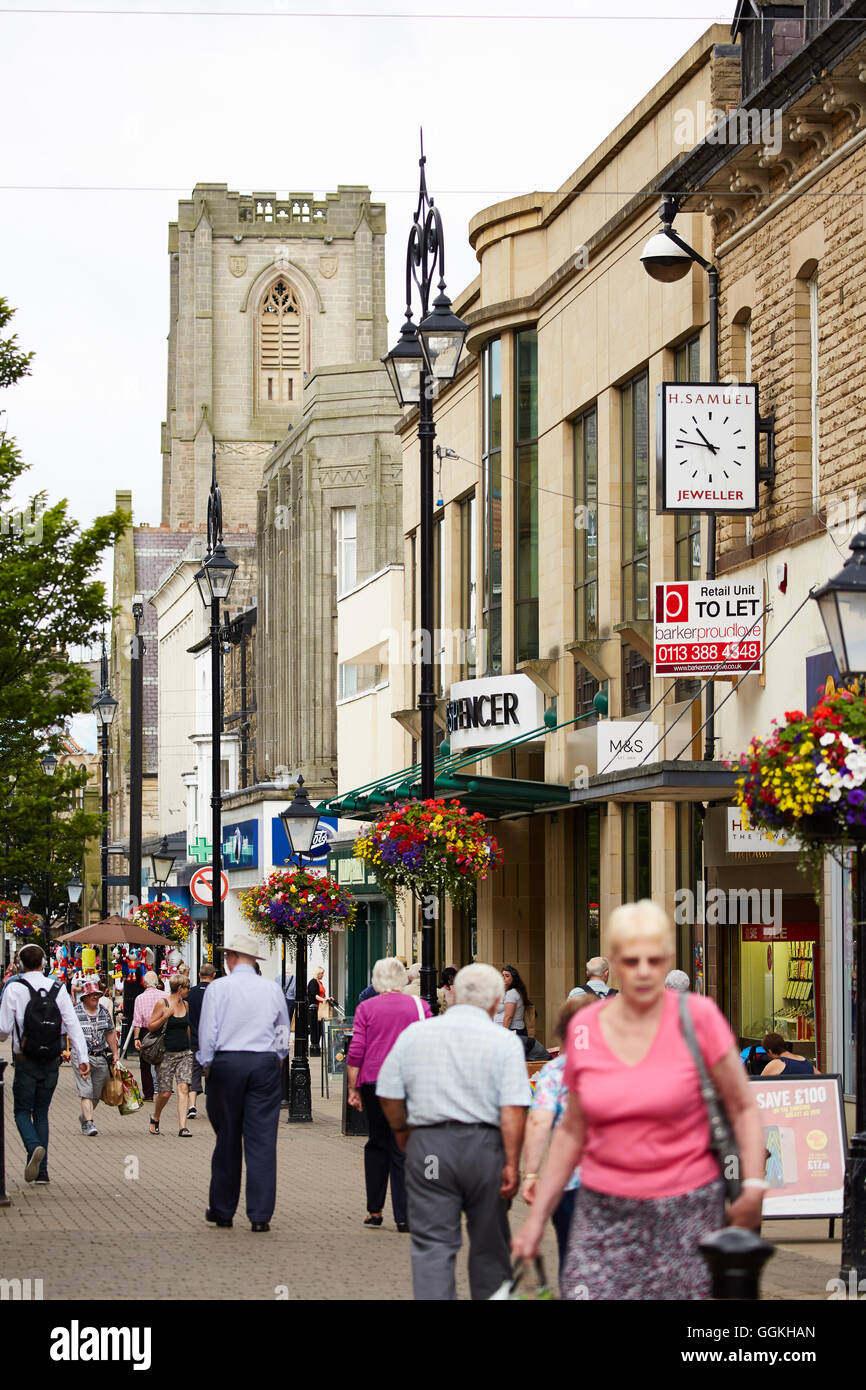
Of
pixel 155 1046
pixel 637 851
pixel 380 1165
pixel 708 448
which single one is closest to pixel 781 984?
pixel 708 448

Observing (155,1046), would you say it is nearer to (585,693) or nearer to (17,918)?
(585,693)

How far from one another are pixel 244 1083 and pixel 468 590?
22643 mm

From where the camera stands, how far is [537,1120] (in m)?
8.17

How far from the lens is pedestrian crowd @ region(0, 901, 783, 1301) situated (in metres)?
6.23

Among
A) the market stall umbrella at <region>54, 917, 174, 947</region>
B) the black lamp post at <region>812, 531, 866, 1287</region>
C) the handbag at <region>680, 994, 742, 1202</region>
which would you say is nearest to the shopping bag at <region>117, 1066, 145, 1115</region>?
the market stall umbrella at <region>54, 917, 174, 947</region>

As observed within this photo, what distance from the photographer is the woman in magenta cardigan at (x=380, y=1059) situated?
13586 mm

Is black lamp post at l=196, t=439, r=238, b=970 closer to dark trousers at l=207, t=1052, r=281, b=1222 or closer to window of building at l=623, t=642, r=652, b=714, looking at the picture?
window of building at l=623, t=642, r=652, b=714

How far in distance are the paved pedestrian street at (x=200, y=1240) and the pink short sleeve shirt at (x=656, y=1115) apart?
4576 mm

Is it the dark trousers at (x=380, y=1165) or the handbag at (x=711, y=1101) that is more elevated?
the handbag at (x=711, y=1101)

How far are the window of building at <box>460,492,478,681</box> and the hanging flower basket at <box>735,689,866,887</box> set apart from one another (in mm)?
23238

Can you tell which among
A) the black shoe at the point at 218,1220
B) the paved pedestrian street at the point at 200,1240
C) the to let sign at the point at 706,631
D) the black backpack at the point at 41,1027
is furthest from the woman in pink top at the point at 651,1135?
the to let sign at the point at 706,631

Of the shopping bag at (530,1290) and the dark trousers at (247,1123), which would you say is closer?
the shopping bag at (530,1290)

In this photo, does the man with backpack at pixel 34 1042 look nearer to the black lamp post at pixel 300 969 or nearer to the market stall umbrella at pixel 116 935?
the black lamp post at pixel 300 969
